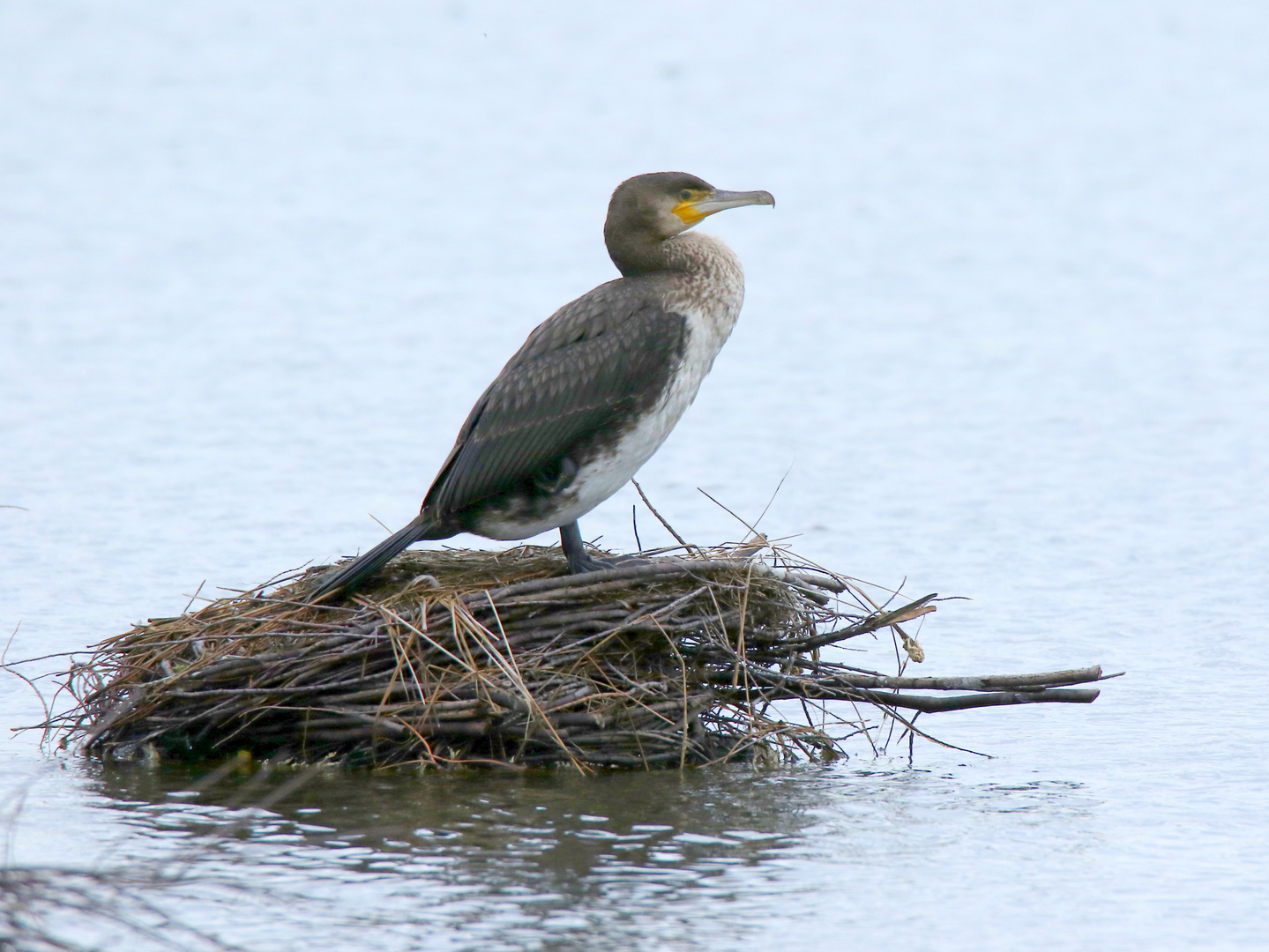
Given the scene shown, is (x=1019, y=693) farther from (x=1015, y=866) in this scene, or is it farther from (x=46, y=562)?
(x=46, y=562)

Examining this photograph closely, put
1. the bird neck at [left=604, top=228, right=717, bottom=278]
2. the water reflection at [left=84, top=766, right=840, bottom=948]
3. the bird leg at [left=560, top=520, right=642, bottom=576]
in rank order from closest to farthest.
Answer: the water reflection at [left=84, top=766, right=840, bottom=948], the bird leg at [left=560, top=520, right=642, bottom=576], the bird neck at [left=604, top=228, right=717, bottom=278]

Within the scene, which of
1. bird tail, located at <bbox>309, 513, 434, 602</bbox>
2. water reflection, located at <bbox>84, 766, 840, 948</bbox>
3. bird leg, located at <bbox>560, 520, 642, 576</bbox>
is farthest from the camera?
bird leg, located at <bbox>560, 520, 642, 576</bbox>

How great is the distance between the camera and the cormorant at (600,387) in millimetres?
7070

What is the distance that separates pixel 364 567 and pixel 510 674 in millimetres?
745

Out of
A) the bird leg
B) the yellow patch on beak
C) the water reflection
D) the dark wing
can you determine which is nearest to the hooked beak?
the yellow patch on beak

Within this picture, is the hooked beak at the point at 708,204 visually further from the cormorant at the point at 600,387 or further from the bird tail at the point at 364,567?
the bird tail at the point at 364,567

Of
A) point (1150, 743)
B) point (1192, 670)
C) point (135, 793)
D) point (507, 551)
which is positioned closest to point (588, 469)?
point (507, 551)

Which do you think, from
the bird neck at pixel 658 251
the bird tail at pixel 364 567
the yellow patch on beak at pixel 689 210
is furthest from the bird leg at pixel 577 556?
the yellow patch on beak at pixel 689 210

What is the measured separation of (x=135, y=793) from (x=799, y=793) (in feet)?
7.36

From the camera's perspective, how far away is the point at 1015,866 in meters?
6.06

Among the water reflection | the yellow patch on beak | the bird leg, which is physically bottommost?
the water reflection

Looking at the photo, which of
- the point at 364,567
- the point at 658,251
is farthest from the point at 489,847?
the point at 658,251

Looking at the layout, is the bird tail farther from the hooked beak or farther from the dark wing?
the hooked beak

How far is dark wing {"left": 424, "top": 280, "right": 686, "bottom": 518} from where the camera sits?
278 inches
